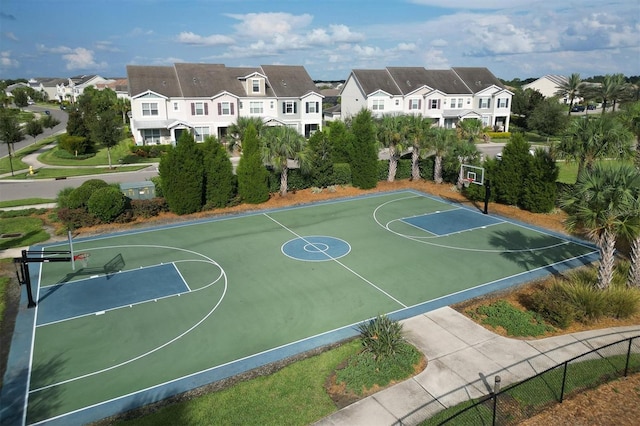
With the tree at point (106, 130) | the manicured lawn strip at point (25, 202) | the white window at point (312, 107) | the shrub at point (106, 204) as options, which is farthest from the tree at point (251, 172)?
the white window at point (312, 107)

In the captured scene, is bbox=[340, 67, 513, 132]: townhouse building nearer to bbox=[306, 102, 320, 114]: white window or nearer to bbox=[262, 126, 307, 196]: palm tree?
bbox=[306, 102, 320, 114]: white window

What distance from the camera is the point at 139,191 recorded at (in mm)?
28828

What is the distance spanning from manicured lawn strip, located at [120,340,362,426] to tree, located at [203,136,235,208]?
18.1m

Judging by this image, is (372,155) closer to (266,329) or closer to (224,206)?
(224,206)

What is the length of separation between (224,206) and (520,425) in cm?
2287

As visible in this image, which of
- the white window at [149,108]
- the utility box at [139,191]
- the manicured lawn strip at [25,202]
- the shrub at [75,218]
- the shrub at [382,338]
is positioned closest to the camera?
the shrub at [382,338]

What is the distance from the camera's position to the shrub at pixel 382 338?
13594mm

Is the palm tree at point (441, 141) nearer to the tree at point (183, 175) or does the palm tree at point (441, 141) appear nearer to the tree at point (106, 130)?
the tree at point (183, 175)

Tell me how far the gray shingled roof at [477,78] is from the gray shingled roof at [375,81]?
39.9 ft

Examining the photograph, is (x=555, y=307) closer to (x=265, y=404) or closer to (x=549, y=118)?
(x=265, y=404)

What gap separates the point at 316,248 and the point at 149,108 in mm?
36331

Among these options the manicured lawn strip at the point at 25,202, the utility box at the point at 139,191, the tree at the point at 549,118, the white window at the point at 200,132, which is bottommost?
the manicured lawn strip at the point at 25,202

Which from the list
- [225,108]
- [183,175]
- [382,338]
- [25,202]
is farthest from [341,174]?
[225,108]

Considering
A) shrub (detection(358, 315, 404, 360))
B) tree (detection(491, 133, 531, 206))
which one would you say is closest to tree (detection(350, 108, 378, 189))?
tree (detection(491, 133, 531, 206))
